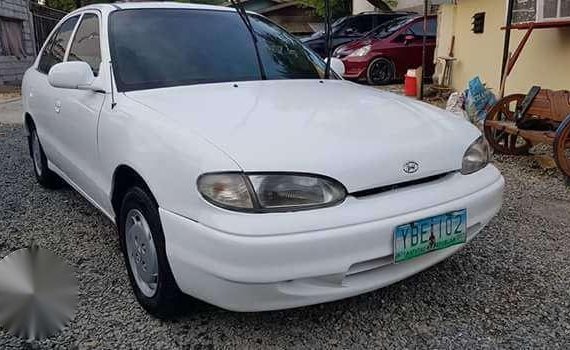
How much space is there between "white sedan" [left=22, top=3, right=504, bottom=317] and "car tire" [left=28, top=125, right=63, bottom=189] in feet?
3.95

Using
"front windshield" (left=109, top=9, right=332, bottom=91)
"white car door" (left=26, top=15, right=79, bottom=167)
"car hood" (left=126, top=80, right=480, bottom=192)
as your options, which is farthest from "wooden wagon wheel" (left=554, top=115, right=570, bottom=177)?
"white car door" (left=26, top=15, right=79, bottom=167)

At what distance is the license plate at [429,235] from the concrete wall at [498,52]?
4374mm

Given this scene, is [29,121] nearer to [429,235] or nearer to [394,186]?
[394,186]


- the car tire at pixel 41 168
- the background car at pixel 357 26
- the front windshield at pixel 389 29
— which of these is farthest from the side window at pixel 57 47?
the background car at pixel 357 26

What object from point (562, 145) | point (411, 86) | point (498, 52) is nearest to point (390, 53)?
point (411, 86)

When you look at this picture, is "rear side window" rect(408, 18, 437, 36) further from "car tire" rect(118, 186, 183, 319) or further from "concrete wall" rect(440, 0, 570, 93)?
"car tire" rect(118, 186, 183, 319)

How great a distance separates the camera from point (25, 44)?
14.6 metres

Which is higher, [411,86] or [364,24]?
[364,24]

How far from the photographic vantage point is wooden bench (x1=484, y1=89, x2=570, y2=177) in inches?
158

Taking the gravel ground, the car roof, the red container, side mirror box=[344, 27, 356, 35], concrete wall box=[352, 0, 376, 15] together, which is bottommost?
the gravel ground

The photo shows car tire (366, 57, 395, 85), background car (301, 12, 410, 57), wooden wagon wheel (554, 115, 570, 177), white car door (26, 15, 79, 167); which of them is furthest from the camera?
background car (301, 12, 410, 57)

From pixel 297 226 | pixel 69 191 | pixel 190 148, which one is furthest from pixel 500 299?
pixel 69 191

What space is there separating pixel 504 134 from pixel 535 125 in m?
0.54

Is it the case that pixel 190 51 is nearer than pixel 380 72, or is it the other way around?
pixel 190 51
